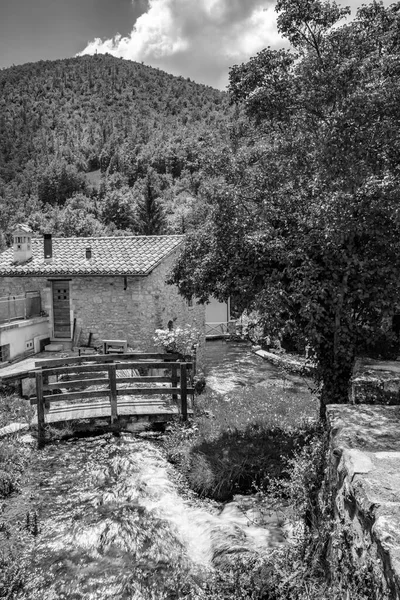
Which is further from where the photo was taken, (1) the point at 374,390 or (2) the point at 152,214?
(2) the point at 152,214

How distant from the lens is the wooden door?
17237mm

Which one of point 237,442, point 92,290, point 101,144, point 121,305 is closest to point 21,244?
point 92,290

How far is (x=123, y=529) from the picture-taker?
6062mm

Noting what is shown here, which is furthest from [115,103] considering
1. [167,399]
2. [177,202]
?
[167,399]

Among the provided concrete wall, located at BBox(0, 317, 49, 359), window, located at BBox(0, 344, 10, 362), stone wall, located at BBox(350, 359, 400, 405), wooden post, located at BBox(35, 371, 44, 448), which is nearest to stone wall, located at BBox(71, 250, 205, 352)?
concrete wall, located at BBox(0, 317, 49, 359)

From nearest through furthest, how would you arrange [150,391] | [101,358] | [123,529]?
1. [123,529]
2. [150,391]
3. [101,358]

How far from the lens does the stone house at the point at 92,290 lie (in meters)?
16.1

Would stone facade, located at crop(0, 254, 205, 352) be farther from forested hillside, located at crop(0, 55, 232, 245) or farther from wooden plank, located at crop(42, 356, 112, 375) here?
forested hillside, located at crop(0, 55, 232, 245)

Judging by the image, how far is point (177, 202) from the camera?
2469 inches

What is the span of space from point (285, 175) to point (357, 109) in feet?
6.25

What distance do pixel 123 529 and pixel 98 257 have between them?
1276cm

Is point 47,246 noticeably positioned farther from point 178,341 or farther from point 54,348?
point 178,341

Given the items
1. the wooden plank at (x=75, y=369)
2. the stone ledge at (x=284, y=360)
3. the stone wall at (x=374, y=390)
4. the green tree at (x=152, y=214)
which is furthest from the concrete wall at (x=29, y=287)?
the green tree at (x=152, y=214)

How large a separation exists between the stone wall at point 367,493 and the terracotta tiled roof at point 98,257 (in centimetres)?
1170
